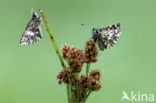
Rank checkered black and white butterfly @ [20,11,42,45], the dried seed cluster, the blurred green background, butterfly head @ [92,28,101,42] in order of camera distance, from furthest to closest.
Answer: the blurred green background
butterfly head @ [92,28,101,42]
checkered black and white butterfly @ [20,11,42,45]
the dried seed cluster

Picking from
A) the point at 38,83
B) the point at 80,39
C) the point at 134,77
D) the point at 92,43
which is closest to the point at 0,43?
the point at 80,39

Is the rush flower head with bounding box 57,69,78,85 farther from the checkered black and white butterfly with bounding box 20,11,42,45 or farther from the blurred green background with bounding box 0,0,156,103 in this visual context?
the blurred green background with bounding box 0,0,156,103

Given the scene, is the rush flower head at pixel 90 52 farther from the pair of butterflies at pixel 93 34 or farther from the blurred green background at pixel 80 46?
the blurred green background at pixel 80 46

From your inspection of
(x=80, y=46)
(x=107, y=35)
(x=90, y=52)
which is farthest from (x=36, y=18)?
(x=80, y=46)

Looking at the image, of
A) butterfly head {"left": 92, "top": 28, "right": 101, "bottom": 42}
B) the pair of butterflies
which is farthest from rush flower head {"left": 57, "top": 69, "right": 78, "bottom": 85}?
butterfly head {"left": 92, "top": 28, "right": 101, "bottom": 42}

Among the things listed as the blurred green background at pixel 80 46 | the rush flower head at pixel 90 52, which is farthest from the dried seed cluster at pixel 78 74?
the blurred green background at pixel 80 46

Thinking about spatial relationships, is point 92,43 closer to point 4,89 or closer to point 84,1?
point 4,89
